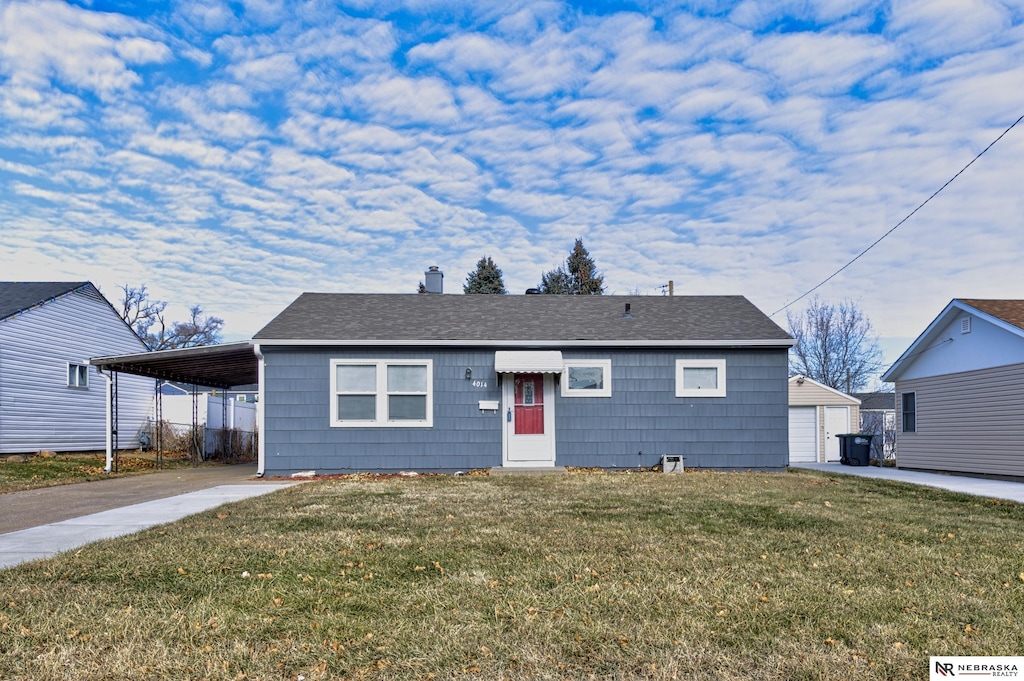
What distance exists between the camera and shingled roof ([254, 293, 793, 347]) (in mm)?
13852

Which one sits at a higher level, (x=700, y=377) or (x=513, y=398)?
(x=700, y=377)

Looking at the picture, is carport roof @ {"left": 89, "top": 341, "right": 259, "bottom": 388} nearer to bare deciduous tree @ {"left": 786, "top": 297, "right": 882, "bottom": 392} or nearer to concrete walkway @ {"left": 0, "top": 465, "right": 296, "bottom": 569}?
concrete walkway @ {"left": 0, "top": 465, "right": 296, "bottom": 569}

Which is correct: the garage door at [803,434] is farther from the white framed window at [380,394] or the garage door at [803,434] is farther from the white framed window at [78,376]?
the white framed window at [78,376]

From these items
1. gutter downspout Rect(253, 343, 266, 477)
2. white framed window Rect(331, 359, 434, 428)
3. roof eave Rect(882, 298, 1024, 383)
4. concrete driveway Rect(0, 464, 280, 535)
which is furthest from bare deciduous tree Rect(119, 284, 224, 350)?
roof eave Rect(882, 298, 1024, 383)

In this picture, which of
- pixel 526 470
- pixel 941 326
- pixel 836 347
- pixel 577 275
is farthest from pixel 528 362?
pixel 836 347

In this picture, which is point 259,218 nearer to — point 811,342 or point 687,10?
point 687,10

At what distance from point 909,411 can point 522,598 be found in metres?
16.4

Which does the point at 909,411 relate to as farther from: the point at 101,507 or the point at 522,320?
the point at 101,507

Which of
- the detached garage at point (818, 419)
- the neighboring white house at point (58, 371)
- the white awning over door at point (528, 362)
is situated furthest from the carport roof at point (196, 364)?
the detached garage at point (818, 419)

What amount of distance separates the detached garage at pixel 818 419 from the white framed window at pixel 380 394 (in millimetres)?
13768

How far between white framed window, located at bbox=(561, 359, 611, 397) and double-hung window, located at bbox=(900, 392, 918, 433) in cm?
848

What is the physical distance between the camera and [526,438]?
45.4ft

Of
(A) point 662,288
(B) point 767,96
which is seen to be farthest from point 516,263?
(B) point 767,96

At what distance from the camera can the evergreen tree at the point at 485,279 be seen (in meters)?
34.7
